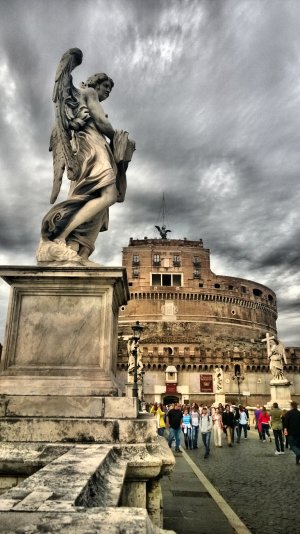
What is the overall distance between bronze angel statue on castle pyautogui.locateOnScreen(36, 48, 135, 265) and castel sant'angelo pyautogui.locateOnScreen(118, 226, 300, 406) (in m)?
43.2

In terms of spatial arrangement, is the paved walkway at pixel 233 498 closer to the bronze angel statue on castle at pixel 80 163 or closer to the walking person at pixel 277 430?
the walking person at pixel 277 430

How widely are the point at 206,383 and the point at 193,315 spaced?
20.3 metres

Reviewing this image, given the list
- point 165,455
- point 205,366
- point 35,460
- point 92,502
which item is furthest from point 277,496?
point 205,366

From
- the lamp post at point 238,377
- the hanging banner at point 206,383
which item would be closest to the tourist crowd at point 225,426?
the lamp post at point 238,377

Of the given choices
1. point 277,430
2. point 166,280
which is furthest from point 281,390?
point 166,280

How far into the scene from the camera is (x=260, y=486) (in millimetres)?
6520

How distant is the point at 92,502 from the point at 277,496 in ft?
17.4

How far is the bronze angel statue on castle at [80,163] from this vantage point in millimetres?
4105

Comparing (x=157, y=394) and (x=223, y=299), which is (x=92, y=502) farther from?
(x=223, y=299)

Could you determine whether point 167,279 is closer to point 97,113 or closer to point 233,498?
point 233,498

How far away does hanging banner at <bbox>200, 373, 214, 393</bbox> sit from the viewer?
44919mm

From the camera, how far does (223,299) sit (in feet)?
222

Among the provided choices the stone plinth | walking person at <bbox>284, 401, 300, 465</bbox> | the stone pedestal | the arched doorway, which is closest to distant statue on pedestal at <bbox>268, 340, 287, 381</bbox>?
the stone pedestal

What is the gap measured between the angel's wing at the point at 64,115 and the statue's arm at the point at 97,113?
0.44 ft
